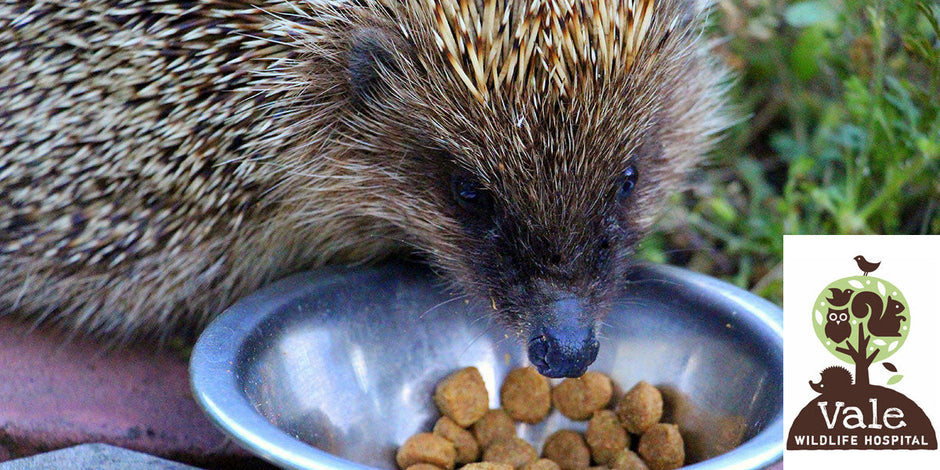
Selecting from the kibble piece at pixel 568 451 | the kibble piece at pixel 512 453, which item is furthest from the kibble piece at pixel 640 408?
the kibble piece at pixel 512 453

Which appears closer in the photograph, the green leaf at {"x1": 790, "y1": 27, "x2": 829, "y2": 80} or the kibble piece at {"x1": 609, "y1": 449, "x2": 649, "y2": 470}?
the kibble piece at {"x1": 609, "y1": 449, "x2": 649, "y2": 470}

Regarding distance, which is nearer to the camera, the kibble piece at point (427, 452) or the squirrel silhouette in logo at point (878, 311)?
the squirrel silhouette in logo at point (878, 311)

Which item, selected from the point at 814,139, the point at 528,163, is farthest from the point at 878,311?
the point at 814,139

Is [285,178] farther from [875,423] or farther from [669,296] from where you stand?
[875,423]

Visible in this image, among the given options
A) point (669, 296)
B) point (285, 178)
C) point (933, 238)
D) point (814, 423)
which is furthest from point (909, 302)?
point (285, 178)

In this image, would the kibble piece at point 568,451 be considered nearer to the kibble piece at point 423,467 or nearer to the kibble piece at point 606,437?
the kibble piece at point 606,437

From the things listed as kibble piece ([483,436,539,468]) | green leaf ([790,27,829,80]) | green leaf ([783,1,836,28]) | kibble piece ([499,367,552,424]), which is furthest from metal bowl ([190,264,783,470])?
green leaf ([790,27,829,80])

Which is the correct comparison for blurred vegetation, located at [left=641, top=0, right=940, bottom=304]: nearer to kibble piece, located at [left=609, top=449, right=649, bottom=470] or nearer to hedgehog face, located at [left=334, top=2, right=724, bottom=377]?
hedgehog face, located at [left=334, top=2, right=724, bottom=377]
